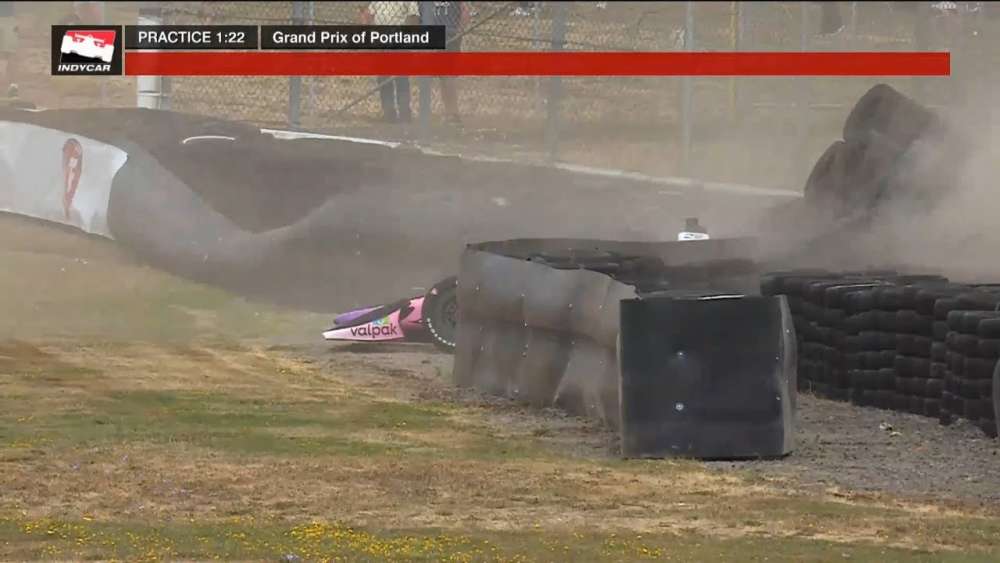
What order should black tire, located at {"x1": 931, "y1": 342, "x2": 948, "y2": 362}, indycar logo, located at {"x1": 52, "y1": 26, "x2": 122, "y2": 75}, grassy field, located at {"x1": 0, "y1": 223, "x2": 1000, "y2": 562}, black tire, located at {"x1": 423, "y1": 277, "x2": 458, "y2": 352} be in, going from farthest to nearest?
indycar logo, located at {"x1": 52, "y1": 26, "x2": 122, "y2": 75}, black tire, located at {"x1": 423, "y1": 277, "x2": 458, "y2": 352}, black tire, located at {"x1": 931, "y1": 342, "x2": 948, "y2": 362}, grassy field, located at {"x1": 0, "y1": 223, "x2": 1000, "y2": 562}

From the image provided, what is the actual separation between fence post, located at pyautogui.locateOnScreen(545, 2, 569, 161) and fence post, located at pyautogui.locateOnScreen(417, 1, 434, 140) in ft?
4.35

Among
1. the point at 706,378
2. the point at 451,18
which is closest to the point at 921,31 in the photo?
the point at 451,18

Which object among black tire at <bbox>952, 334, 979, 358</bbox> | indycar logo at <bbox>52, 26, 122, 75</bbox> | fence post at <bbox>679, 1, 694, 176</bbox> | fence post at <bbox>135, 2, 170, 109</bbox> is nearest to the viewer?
black tire at <bbox>952, 334, 979, 358</bbox>

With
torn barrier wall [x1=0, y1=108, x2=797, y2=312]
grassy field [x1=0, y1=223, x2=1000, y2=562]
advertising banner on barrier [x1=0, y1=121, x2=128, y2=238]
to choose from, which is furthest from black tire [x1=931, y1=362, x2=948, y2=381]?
advertising banner on barrier [x1=0, y1=121, x2=128, y2=238]

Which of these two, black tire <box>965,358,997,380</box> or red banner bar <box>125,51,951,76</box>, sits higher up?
red banner bar <box>125,51,951,76</box>

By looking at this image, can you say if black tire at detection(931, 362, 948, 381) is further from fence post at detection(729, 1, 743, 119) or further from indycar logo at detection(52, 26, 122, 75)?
indycar logo at detection(52, 26, 122, 75)

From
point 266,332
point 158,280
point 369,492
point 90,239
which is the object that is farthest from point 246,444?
point 90,239

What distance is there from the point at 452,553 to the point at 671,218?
12.0 m

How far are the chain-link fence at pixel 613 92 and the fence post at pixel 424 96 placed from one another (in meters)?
0.02

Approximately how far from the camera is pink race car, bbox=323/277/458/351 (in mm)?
14109

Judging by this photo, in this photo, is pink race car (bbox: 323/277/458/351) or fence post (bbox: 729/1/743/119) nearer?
pink race car (bbox: 323/277/458/351)

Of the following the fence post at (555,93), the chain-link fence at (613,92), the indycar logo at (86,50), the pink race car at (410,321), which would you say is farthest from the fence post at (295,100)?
the pink race car at (410,321)

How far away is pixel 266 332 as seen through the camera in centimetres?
1534

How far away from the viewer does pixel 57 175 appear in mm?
19375
